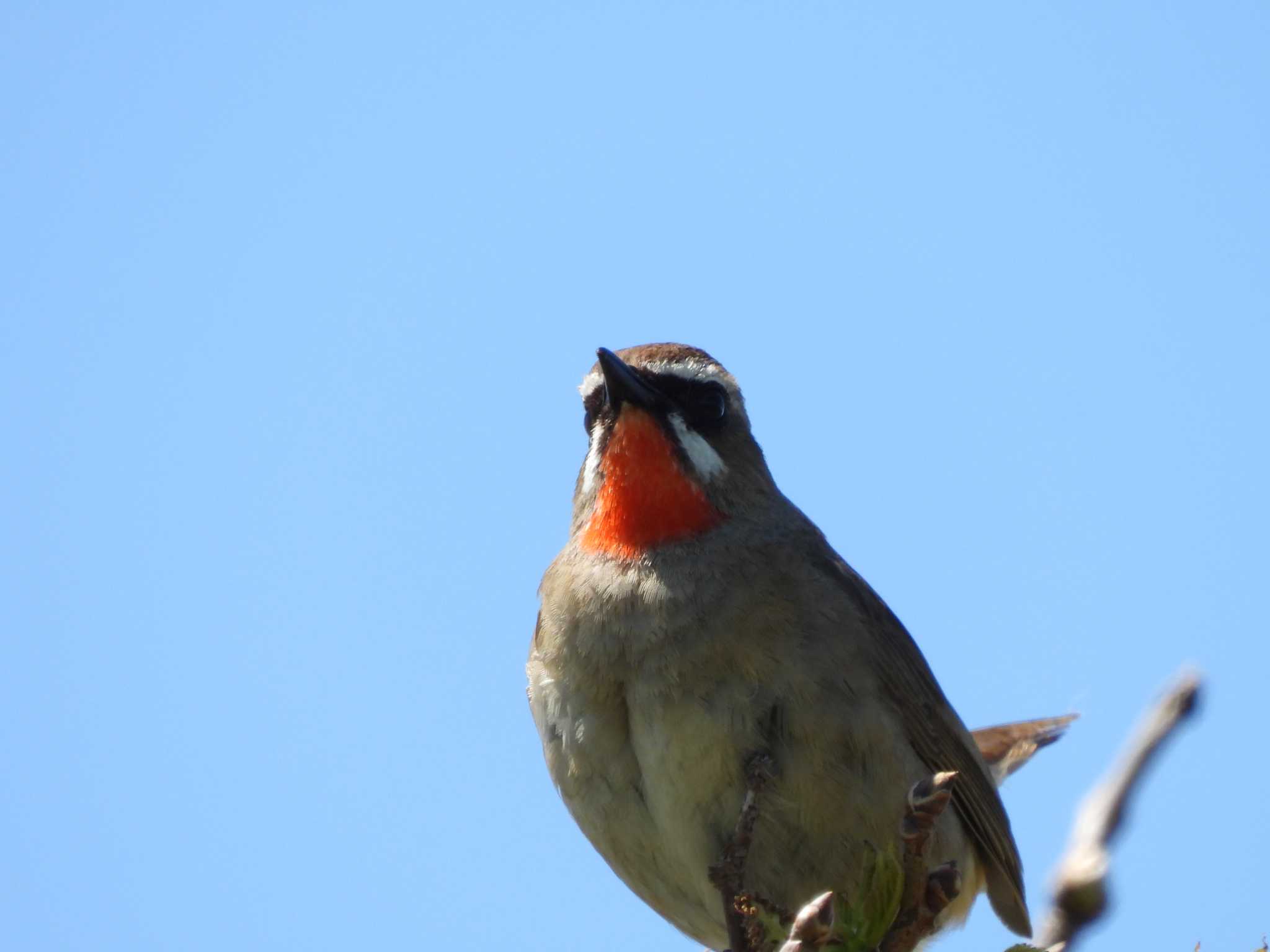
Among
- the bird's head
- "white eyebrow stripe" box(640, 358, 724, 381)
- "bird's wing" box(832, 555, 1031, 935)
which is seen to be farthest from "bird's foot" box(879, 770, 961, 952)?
"white eyebrow stripe" box(640, 358, 724, 381)

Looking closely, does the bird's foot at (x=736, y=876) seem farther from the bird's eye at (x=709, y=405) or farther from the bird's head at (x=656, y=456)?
the bird's eye at (x=709, y=405)

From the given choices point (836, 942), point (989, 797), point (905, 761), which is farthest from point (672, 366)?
point (836, 942)

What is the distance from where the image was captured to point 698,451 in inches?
323

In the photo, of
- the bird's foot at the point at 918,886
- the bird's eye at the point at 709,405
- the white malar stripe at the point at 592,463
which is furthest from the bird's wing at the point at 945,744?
the bird's foot at the point at 918,886

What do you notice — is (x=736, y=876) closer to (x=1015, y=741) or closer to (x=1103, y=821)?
(x=1103, y=821)

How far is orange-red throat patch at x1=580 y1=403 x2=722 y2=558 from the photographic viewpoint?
25.8 feet

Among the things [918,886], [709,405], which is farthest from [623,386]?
[918,886]

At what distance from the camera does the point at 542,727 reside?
746 cm

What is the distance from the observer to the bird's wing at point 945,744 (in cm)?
771

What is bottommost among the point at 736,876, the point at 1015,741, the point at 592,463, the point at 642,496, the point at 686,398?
the point at 1015,741

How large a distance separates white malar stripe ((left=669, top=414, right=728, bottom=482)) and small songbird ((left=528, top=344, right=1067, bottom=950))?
2cm

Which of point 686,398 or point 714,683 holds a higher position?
point 686,398

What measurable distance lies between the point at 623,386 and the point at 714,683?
184cm

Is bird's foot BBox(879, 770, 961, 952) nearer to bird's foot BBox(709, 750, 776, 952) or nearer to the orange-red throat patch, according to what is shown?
bird's foot BBox(709, 750, 776, 952)
